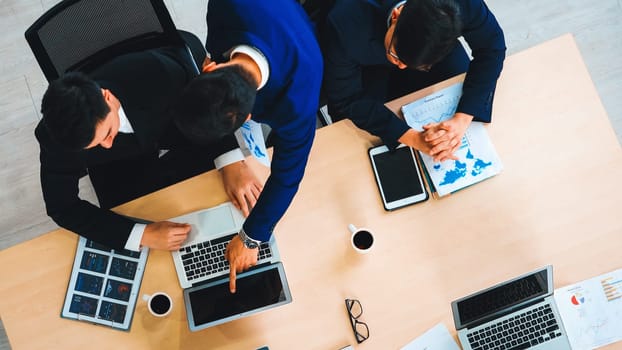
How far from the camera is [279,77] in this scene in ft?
4.06

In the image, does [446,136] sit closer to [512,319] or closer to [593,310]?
[512,319]

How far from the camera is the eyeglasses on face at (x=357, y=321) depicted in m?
1.47

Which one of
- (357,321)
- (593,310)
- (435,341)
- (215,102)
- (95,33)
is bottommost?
(593,310)

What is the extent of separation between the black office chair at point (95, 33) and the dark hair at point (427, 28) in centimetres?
70

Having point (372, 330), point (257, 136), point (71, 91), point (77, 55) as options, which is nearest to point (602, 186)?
point (372, 330)

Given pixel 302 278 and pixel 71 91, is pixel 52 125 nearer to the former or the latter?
pixel 71 91

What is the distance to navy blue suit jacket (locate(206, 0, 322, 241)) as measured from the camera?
1.23 meters

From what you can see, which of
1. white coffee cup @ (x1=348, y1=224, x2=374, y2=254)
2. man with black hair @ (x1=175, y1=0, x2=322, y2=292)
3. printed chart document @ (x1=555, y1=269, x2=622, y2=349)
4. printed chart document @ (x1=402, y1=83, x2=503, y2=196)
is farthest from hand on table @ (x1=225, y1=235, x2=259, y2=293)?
printed chart document @ (x1=555, y1=269, x2=622, y2=349)

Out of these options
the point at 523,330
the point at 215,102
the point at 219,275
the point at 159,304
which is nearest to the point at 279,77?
the point at 215,102

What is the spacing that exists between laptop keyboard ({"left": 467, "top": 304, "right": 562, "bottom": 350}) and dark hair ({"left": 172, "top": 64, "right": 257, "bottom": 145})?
946 mm

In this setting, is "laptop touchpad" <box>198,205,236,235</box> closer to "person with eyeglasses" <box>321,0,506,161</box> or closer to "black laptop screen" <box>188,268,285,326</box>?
"black laptop screen" <box>188,268,285,326</box>

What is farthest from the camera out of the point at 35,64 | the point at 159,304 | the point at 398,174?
the point at 35,64

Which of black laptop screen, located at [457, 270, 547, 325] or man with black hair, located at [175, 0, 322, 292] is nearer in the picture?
man with black hair, located at [175, 0, 322, 292]

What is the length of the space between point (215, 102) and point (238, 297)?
0.63 meters
